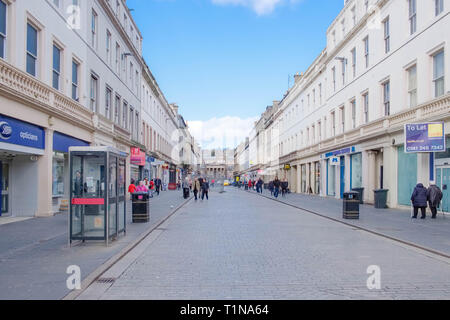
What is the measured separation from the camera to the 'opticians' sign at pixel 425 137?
632 inches

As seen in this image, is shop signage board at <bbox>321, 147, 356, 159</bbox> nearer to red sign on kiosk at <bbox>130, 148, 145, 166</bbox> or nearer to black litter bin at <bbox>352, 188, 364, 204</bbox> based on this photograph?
black litter bin at <bbox>352, 188, 364, 204</bbox>

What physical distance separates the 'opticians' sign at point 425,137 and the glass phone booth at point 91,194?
12182 mm

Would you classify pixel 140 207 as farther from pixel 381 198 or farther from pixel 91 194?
pixel 381 198

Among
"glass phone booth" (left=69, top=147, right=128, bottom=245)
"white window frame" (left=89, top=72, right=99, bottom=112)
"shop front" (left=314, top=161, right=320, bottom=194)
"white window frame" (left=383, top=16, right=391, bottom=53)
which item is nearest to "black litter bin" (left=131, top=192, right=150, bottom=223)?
"glass phone booth" (left=69, top=147, right=128, bottom=245)

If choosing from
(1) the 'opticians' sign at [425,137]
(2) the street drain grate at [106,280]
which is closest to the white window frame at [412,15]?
(1) the 'opticians' sign at [425,137]

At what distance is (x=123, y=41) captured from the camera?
97.4 feet

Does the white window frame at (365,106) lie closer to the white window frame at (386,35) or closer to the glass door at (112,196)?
the white window frame at (386,35)

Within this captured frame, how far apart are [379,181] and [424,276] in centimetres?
1895

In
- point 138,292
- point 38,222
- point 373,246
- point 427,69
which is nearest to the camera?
point 138,292

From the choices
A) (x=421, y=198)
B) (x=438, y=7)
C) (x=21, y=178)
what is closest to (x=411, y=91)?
(x=438, y=7)

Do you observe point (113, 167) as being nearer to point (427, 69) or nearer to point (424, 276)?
point (424, 276)

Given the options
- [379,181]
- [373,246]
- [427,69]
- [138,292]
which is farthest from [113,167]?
[379,181]

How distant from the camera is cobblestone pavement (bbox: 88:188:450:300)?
579cm

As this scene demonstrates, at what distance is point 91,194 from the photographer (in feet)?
31.8
